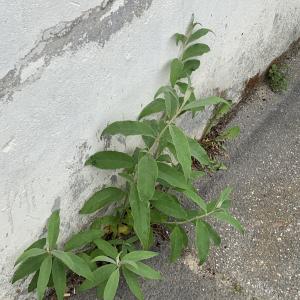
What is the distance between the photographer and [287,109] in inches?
129

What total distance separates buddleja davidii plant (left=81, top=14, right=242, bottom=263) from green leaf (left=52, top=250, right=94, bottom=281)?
25 centimetres

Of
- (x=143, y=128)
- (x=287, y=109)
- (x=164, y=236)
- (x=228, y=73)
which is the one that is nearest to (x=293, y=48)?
(x=287, y=109)

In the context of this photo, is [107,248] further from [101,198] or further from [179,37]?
[179,37]

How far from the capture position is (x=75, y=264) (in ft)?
5.69

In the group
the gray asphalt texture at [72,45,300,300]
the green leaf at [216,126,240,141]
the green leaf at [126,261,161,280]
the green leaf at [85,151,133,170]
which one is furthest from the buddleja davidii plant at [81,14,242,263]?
the green leaf at [216,126,240,141]

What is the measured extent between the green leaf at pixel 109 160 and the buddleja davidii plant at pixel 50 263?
29 centimetres

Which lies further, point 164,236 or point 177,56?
point 164,236

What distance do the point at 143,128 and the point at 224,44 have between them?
3.37 feet

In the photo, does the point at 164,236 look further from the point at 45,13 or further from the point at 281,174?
the point at 45,13

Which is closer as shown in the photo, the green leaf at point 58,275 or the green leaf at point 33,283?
the green leaf at point 58,275

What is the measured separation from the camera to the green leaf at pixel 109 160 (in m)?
1.95

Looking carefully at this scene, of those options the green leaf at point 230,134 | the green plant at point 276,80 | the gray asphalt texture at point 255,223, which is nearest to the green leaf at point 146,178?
the gray asphalt texture at point 255,223

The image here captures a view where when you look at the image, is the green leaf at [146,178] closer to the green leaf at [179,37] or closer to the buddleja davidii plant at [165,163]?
the buddleja davidii plant at [165,163]

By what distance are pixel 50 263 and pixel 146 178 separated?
1.51 feet
